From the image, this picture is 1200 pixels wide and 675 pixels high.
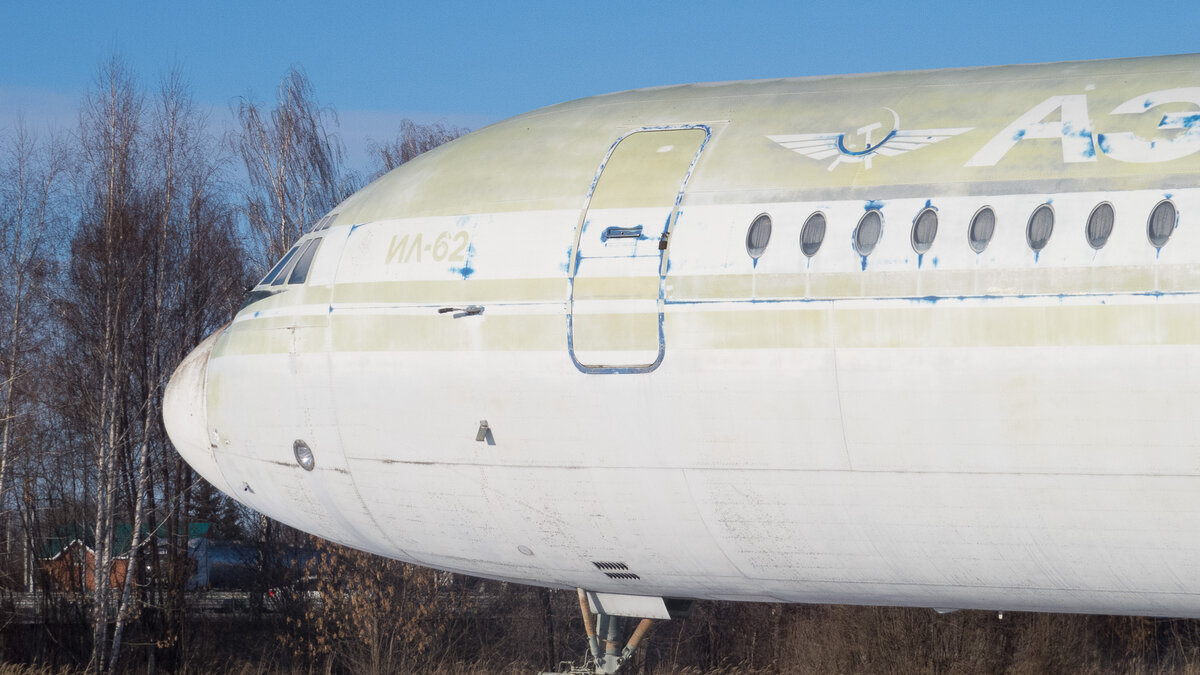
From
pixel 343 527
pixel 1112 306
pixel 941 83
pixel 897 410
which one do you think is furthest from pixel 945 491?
pixel 343 527

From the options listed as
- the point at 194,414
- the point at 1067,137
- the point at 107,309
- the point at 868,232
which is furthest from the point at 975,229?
the point at 107,309

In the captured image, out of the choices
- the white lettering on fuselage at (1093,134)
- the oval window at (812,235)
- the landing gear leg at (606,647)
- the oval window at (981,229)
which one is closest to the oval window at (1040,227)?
the oval window at (981,229)

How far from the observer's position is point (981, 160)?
7520 millimetres

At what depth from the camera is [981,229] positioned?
23.9 ft

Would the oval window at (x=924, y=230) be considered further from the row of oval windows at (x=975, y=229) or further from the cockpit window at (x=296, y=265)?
the cockpit window at (x=296, y=265)

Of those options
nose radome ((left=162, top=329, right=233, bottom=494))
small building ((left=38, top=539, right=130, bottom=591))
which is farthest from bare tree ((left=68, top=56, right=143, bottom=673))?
nose radome ((left=162, top=329, right=233, bottom=494))

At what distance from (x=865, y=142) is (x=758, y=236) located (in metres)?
0.89

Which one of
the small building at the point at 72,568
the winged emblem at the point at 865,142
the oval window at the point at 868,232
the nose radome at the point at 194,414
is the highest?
the winged emblem at the point at 865,142

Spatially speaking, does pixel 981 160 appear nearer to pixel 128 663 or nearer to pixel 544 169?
pixel 544 169

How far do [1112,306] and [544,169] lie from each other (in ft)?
12.9

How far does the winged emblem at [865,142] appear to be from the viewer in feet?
25.5

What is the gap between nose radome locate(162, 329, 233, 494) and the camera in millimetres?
10391

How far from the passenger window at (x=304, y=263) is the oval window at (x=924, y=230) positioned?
15.5 ft

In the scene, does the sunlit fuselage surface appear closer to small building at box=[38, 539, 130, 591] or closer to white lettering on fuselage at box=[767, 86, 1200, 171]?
white lettering on fuselage at box=[767, 86, 1200, 171]
